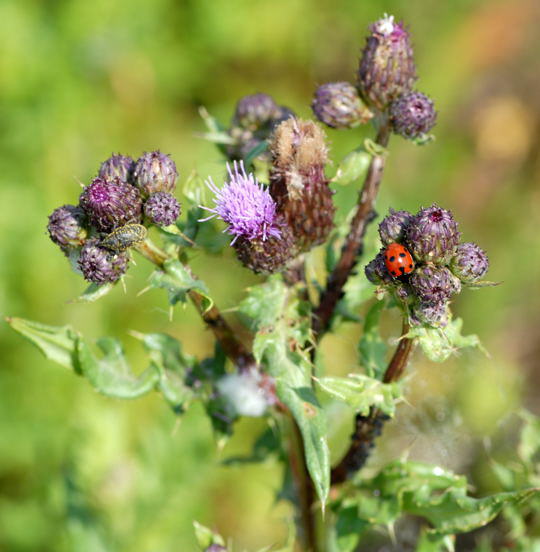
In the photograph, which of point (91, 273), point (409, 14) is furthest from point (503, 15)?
point (91, 273)

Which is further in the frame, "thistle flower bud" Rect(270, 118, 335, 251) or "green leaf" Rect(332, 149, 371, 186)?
"green leaf" Rect(332, 149, 371, 186)

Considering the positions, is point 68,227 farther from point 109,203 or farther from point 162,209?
point 162,209

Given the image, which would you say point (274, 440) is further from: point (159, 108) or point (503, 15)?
point (503, 15)

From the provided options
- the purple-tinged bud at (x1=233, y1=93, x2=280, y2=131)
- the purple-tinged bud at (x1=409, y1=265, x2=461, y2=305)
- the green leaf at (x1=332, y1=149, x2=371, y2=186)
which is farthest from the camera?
the purple-tinged bud at (x1=233, y1=93, x2=280, y2=131)

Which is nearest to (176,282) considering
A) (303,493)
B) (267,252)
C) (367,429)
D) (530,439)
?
(267,252)

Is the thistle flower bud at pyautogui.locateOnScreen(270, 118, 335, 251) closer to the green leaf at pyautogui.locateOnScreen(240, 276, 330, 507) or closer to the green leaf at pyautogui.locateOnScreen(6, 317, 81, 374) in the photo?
the green leaf at pyautogui.locateOnScreen(240, 276, 330, 507)

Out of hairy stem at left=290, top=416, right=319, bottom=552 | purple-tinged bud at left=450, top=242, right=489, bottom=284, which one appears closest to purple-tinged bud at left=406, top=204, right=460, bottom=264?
purple-tinged bud at left=450, top=242, right=489, bottom=284
